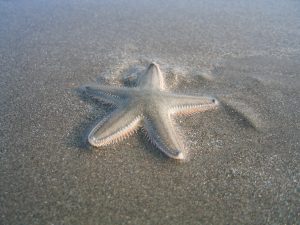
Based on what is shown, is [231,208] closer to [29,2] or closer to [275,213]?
[275,213]

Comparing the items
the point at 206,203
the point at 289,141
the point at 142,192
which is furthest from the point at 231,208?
the point at 289,141

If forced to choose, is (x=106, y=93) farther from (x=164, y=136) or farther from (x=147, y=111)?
(x=164, y=136)

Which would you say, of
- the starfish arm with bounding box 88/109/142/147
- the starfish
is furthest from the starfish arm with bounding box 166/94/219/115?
the starfish arm with bounding box 88/109/142/147

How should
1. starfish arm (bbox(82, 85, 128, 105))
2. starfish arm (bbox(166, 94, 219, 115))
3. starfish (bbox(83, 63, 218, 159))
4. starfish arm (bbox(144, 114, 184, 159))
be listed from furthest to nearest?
starfish arm (bbox(82, 85, 128, 105)), starfish arm (bbox(166, 94, 219, 115)), starfish (bbox(83, 63, 218, 159)), starfish arm (bbox(144, 114, 184, 159))

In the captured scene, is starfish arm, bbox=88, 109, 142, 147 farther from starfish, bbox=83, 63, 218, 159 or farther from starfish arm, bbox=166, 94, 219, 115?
starfish arm, bbox=166, 94, 219, 115

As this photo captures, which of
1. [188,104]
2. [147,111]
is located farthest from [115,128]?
[188,104]

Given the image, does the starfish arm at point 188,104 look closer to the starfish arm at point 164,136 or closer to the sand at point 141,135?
the sand at point 141,135

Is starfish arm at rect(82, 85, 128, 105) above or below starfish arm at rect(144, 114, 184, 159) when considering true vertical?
above
